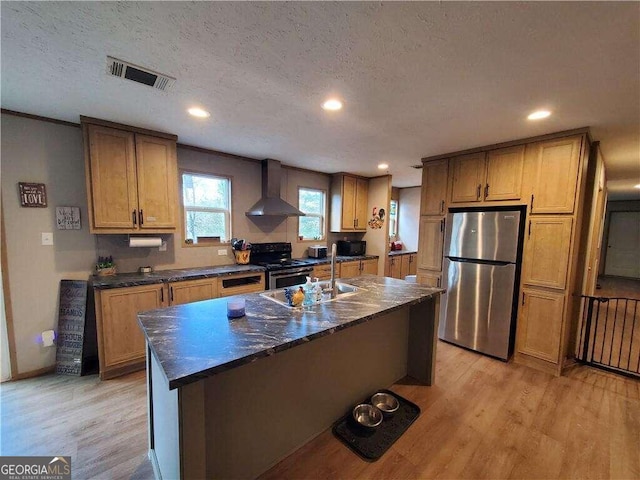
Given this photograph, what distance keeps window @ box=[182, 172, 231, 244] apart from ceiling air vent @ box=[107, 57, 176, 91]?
1675 millimetres

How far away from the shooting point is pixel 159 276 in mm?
2818

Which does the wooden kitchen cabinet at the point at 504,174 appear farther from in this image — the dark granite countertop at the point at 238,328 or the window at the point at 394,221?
the window at the point at 394,221

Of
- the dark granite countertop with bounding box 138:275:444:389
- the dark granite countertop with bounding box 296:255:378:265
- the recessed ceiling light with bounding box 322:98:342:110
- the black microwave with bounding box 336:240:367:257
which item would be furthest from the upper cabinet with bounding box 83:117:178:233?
Answer: the black microwave with bounding box 336:240:367:257

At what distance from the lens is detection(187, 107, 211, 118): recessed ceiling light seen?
2.22 meters

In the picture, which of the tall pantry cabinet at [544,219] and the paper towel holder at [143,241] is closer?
the tall pantry cabinet at [544,219]

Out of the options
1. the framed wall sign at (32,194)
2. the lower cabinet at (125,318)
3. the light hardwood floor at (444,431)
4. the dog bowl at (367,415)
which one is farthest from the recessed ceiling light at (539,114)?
the framed wall sign at (32,194)

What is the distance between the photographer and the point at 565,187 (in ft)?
8.35

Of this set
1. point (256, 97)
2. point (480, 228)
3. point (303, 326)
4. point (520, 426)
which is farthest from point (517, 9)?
point (520, 426)

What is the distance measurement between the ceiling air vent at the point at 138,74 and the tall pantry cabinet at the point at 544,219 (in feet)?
10.4

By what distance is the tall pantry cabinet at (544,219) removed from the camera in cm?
254

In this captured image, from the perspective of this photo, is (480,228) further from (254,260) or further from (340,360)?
(254,260)

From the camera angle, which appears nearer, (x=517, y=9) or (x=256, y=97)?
(x=517, y=9)

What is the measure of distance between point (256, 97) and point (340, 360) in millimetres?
2085

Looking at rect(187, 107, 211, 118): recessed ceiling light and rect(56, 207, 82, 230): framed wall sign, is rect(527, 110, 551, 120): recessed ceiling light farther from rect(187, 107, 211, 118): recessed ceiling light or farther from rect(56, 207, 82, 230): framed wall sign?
rect(56, 207, 82, 230): framed wall sign
